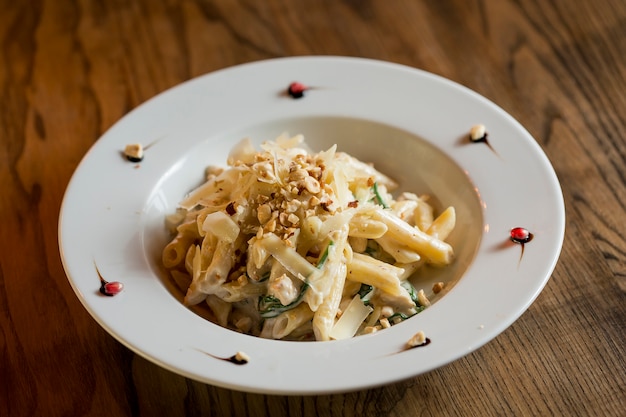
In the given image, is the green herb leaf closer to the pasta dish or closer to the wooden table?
the pasta dish

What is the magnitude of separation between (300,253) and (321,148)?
486 mm

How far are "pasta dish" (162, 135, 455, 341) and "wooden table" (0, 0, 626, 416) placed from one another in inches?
6.4

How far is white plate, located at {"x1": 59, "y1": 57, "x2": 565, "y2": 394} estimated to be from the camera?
1359 millimetres

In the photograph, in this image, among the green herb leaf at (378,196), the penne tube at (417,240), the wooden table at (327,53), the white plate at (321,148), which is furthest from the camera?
the green herb leaf at (378,196)

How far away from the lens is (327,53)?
2439 mm

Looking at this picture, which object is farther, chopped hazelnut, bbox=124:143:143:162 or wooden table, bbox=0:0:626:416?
chopped hazelnut, bbox=124:143:143:162

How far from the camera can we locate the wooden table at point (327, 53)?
1.49 metres

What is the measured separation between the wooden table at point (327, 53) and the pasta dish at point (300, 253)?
16cm

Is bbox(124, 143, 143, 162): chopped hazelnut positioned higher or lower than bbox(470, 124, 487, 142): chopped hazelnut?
higher

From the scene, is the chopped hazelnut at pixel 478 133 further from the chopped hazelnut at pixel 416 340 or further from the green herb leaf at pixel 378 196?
the chopped hazelnut at pixel 416 340

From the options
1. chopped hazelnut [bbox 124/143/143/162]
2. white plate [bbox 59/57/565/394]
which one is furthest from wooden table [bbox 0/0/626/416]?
chopped hazelnut [bbox 124/143/143/162]

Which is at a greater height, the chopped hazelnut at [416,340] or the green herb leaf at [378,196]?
the chopped hazelnut at [416,340]

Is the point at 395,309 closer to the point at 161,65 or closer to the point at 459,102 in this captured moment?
the point at 459,102

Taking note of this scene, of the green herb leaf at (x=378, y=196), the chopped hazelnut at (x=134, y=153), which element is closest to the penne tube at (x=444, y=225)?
the green herb leaf at (x=378, y=196)
